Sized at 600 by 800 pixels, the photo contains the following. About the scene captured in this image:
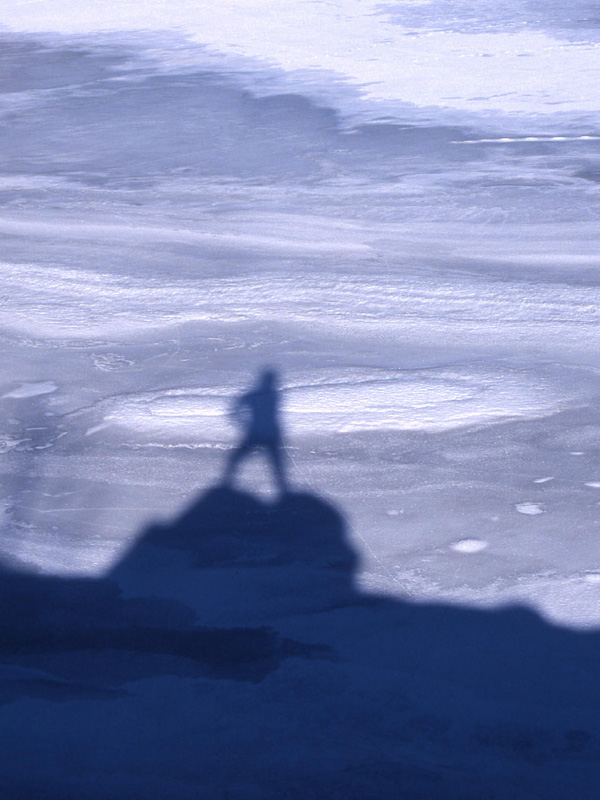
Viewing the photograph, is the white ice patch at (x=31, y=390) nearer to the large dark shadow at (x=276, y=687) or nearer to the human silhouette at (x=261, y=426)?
the human silhouette at (x=261, y=426)

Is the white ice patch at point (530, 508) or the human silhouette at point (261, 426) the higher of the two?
the human silhouette at point (261, 426)

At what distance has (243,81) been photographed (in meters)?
13.0

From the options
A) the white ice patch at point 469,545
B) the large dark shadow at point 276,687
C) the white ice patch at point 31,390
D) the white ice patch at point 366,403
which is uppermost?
the white ice patch at point 31,390

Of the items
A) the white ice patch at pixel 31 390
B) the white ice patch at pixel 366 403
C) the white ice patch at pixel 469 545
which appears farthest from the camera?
the white ice patch at pixel 31 390

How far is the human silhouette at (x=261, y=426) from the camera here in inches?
150

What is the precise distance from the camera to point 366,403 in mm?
4273

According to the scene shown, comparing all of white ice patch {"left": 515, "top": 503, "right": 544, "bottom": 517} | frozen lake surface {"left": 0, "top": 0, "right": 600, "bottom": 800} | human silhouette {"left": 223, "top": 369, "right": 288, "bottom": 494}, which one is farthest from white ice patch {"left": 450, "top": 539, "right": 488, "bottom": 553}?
human silhouette {"left": 223, "top": 369, "right": 288, "bottom": 494}

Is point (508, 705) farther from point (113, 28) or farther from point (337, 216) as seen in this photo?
point (113, 28)

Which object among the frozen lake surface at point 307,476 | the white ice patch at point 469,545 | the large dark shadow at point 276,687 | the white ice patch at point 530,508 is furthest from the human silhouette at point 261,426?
the white ice patch at point 530,508

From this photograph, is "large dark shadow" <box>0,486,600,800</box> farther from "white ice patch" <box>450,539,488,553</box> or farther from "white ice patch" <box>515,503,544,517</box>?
"white ice patch" <box>515,503,544,517</box>

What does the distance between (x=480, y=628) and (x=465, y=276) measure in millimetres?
3302

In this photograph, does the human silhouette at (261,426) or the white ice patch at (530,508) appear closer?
the white ice patch at (530,508)

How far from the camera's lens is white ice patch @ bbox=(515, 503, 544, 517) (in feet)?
11.4

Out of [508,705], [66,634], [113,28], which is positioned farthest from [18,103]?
[508,705]
